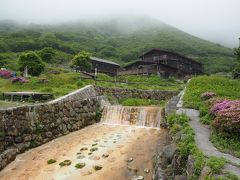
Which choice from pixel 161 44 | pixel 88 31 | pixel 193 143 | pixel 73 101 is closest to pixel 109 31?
pixel 88 31

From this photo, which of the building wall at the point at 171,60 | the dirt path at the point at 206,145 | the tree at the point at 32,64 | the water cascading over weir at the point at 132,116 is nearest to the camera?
the dirt path at the point at 206,145

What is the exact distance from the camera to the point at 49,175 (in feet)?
46.4

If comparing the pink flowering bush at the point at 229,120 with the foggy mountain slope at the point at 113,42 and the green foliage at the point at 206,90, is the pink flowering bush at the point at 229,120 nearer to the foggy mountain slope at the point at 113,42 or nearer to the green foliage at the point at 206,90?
the green foliage at the point at 206,90

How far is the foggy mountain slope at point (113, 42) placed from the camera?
107325mm

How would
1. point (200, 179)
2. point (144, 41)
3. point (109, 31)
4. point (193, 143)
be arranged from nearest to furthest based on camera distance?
point (200, 179)
point (193, 143)
point (144, 41)
point (109, 31)

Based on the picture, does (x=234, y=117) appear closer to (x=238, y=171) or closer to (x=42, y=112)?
(x=238, y=171)

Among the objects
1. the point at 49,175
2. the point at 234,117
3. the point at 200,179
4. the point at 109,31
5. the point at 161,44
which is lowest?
the point at 49,175

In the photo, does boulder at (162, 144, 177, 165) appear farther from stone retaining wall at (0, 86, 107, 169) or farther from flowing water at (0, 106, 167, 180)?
stone retaining wall at (0, 86, 107, 169)

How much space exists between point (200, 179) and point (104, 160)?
8343mm

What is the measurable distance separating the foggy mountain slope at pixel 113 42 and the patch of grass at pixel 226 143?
9137cm

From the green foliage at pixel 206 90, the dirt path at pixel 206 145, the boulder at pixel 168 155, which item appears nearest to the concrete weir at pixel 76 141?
the boulder at pixel 168 155

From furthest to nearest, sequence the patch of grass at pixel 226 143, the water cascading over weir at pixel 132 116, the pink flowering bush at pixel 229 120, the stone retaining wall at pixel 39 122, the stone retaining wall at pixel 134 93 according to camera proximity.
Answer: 1. the stone retaining wall at pixel 134 93
2. the water cascading over weir at pixel 132 116
3. the stone retaining wall at pixel 39 122
4. the pink flowering bush at pixel 229 120
5. the patch of grass at pixel 226 143

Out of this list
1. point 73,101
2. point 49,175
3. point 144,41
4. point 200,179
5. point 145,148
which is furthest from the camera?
point 144,41

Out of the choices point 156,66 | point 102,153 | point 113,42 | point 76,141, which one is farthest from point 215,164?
point 113,42
